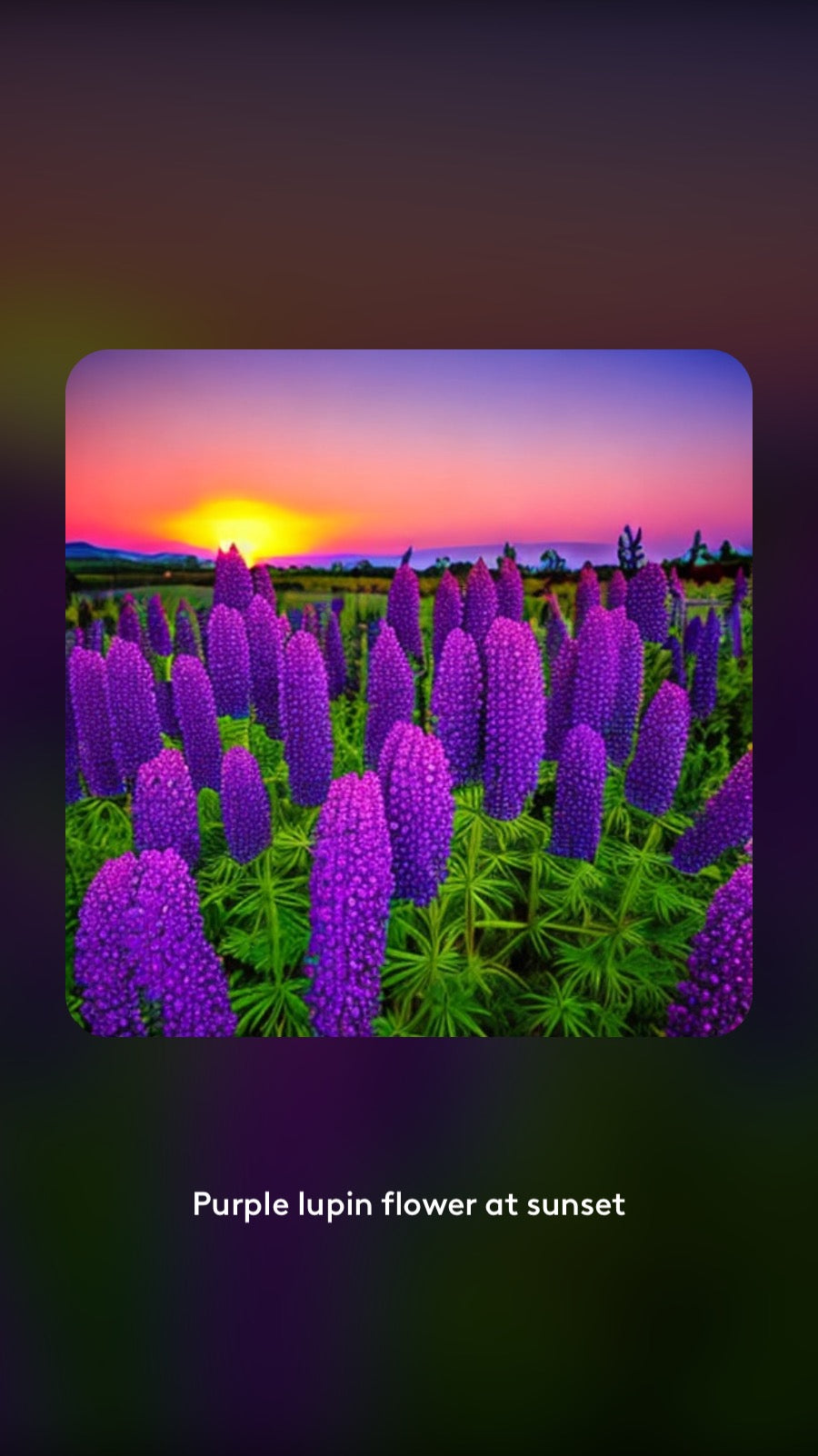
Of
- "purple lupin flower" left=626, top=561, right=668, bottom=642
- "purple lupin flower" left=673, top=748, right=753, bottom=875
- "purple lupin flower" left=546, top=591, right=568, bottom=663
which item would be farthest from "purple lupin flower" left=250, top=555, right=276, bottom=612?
"purple lupin flower" left=673, top=748, right=753, bottom=875

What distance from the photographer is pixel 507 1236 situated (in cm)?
140

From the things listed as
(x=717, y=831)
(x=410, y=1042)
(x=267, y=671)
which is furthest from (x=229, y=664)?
(x=717, y=831)

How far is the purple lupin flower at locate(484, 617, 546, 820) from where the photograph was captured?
1395mm

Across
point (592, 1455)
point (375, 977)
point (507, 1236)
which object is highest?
point (375, 977)

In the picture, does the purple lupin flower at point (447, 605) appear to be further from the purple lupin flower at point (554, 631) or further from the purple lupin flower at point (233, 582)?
the purple lupin flower at point (233, 582)

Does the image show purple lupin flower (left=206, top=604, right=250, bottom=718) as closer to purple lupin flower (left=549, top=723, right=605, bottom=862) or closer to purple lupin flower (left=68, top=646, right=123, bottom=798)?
purple lupin flower (left=68, top=646, right=123, bottom=798)

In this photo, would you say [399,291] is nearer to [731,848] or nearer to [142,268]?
[142,268]

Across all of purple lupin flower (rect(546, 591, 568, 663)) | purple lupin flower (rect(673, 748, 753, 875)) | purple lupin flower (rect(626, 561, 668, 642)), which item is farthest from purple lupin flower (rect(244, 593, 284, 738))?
purple lupin flower (rect(673, 748, 753, 875))

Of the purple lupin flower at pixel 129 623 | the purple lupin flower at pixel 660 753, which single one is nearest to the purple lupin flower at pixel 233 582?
the purple lupin flower at pixel 129 623

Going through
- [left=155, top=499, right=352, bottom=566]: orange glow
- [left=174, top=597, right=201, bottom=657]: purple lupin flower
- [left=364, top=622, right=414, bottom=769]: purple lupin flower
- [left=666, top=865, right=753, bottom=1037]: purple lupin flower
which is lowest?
[left=666, top=865, right=753, bottom=1037]: purple lupin flower

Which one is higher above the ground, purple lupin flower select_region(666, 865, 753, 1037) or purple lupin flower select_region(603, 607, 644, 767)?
purple lupin flower select_region(603, 607, 644, 767)

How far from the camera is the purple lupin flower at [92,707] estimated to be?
1.41 meters

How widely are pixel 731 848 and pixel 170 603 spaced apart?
2.70 feet
